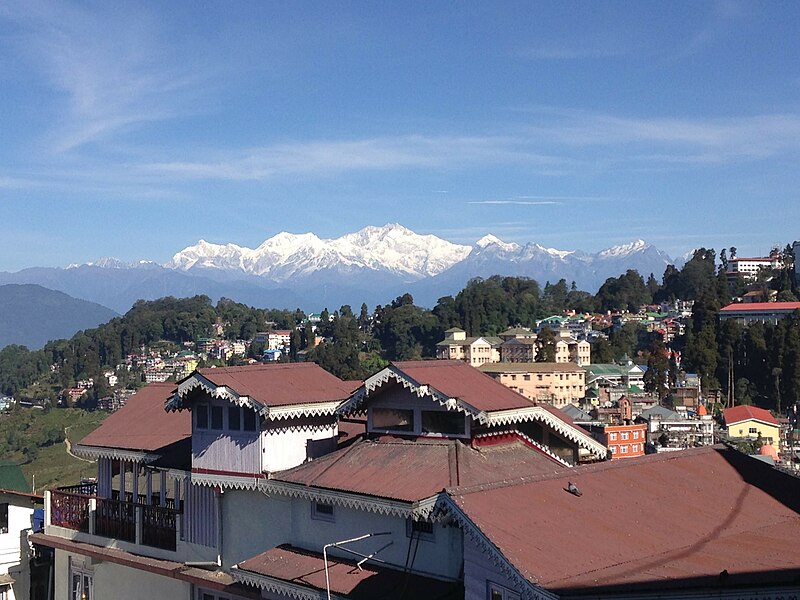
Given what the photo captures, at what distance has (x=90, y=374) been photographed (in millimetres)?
161000

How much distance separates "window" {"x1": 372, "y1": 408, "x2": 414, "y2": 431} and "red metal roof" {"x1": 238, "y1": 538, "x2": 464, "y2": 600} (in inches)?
69.6

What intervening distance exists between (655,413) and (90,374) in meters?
105

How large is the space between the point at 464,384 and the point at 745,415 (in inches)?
3081

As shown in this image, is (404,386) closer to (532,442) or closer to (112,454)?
(532,442)

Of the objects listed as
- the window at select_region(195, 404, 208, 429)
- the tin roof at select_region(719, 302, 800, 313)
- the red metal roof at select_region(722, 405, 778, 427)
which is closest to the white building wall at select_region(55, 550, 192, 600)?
the window at select_region(195, 404, 208, 429)

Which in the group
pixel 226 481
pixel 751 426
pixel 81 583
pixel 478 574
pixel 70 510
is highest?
pixel 226 481

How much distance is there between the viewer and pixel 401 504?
11258mm

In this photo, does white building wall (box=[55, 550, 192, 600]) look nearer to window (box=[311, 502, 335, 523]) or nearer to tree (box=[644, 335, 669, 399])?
window (box=[311, 502, 335, 523])

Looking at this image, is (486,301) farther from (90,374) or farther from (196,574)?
(196,574)

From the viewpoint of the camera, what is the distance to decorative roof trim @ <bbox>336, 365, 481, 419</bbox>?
40.8 ft

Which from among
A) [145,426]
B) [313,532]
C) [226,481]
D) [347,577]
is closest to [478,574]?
[347,577]

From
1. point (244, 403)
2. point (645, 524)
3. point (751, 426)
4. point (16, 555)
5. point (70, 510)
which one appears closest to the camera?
point (645, 524)

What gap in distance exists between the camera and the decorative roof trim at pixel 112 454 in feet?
52.2

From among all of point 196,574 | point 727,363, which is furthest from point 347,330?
point 196,574
